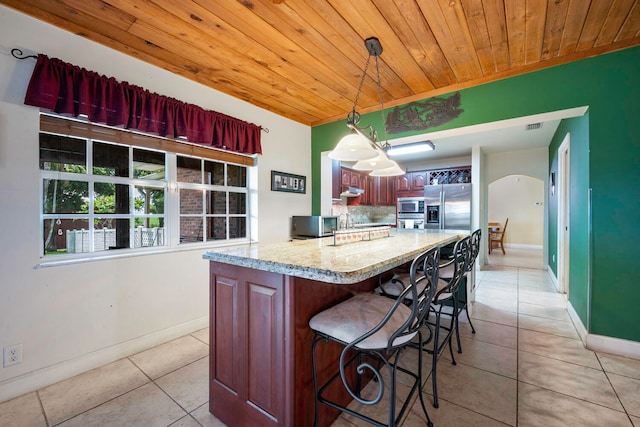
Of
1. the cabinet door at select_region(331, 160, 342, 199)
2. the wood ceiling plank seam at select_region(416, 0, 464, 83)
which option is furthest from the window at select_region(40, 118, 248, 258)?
the wood ceiling plank seam at select_region(416, 0, 464, 83)

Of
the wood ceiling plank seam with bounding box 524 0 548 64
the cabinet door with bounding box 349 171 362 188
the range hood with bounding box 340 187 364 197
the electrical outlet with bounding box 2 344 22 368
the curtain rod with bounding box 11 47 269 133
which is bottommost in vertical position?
the electrical outlet with bounding box 2 344 22 368

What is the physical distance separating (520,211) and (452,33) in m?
8.86

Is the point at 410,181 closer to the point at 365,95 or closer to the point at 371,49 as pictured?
the point at 365,95

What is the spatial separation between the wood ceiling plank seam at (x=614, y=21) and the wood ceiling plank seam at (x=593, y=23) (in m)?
0.02

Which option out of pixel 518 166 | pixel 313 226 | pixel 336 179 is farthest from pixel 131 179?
pixel 518 166

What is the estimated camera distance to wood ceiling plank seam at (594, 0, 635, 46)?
179cm

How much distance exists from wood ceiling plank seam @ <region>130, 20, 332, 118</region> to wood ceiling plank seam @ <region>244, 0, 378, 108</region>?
1.61 feet

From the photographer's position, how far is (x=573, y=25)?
1.99 meters

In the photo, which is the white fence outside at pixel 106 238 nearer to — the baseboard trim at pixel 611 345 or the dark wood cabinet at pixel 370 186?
the dark wood cabinet at pixel 370 186

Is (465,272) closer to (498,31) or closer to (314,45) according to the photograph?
(498,31)

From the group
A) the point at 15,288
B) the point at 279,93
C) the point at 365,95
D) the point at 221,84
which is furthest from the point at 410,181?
the point at 15,288

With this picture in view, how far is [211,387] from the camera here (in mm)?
1625

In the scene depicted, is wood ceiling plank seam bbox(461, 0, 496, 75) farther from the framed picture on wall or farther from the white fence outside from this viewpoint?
the white fence outside

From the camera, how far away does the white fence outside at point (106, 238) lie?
83.5 inches
